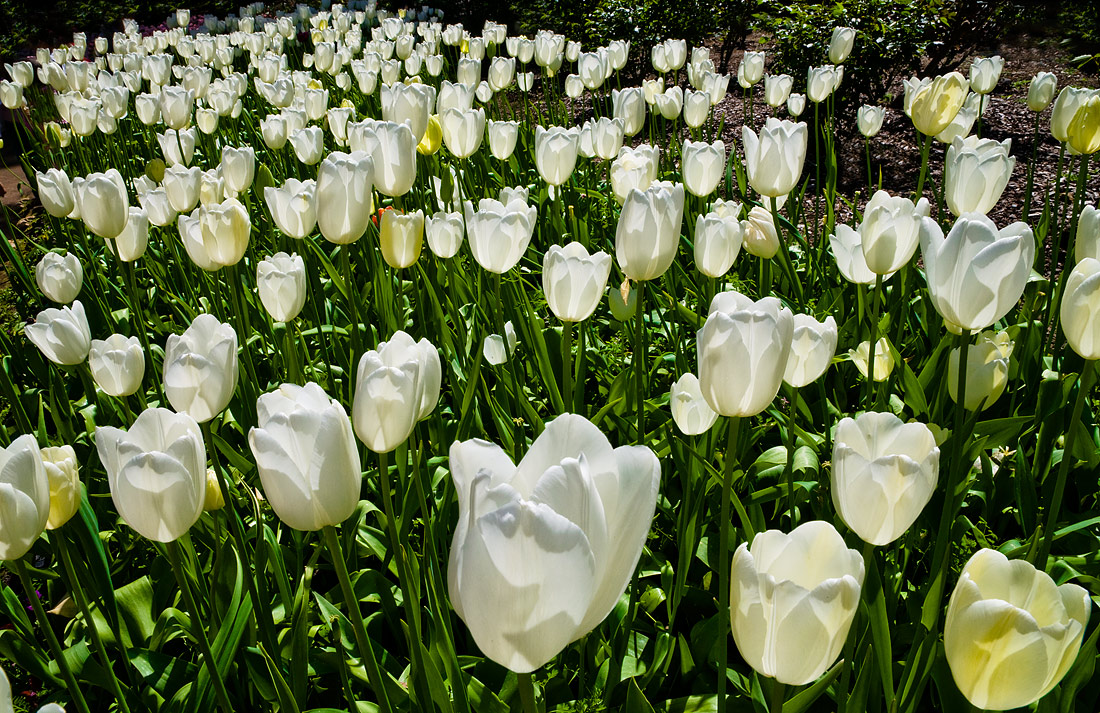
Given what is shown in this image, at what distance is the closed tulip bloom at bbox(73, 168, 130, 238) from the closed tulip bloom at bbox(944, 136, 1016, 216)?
2164 millimetres

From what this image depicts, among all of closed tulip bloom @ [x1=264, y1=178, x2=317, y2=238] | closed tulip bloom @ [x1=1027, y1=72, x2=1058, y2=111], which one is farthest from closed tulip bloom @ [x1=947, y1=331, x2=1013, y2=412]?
closed tulip bloom @ [x1=1027, y1=72, x2=1058, y2=111]

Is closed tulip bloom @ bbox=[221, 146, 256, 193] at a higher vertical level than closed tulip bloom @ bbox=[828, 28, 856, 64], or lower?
lower

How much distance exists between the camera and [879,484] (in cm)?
106

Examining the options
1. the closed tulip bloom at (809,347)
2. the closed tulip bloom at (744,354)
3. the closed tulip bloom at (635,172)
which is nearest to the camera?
the closed tulip bloom at (744,354)

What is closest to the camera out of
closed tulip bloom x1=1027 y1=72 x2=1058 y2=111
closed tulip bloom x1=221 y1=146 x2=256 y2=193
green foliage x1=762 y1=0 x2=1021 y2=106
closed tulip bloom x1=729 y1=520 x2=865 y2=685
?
closed tulip bloom x1=729 y1=520 x2=865 y2=685

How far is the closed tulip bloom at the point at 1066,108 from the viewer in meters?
2.21

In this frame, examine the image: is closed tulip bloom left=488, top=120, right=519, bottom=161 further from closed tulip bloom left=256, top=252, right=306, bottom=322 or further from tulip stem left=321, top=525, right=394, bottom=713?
tulip stem left=321, top=525, right=394, bottom=713

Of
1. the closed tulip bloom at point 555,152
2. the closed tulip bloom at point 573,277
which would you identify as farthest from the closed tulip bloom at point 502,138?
the closed tulip bloom at point 573,277

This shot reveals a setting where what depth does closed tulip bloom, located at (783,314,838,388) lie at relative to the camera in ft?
5.21

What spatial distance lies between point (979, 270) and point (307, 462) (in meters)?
1.03

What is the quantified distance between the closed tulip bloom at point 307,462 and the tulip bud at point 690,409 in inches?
32.6

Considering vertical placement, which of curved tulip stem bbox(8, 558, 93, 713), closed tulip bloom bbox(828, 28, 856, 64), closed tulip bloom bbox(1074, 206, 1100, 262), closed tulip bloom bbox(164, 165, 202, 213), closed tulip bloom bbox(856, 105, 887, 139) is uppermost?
closed tulip bloom bbox(828, 28, 856, 64)

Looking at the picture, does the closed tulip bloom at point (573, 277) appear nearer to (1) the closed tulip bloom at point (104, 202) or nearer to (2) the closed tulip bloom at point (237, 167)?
(1) the closed tulip bloom at point (104, 202)

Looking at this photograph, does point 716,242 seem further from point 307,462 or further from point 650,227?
point 307,462
